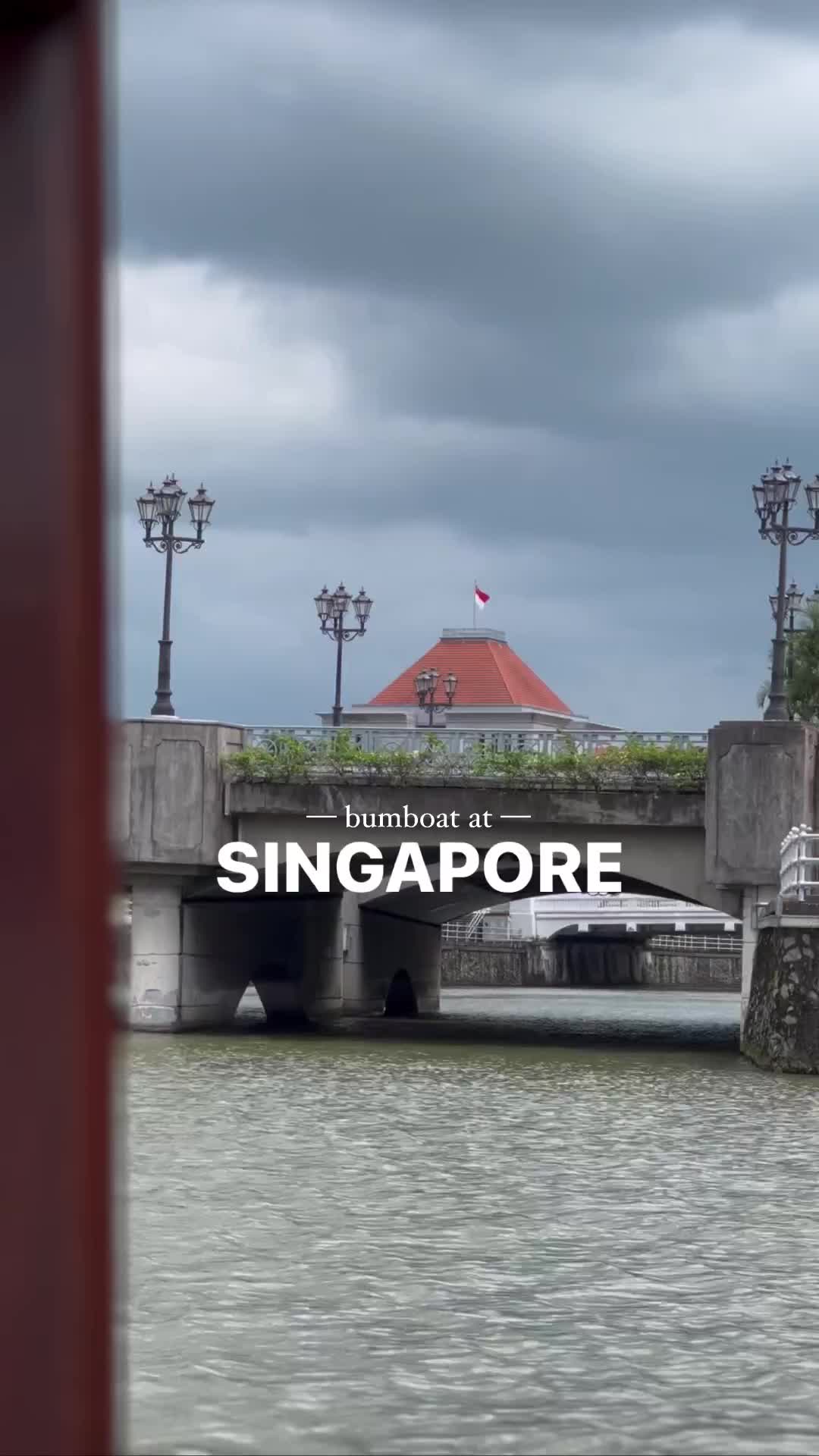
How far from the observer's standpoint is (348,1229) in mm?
10891

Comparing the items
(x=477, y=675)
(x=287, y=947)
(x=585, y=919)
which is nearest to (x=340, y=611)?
(x=287, y=947)

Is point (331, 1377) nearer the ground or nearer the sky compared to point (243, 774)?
nearer the ground

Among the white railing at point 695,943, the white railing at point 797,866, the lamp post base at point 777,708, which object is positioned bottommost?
the white railing at point 695,943

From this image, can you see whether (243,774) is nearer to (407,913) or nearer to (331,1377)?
(407,913)

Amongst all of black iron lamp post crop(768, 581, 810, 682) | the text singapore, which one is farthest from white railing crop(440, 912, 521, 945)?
the text singapore

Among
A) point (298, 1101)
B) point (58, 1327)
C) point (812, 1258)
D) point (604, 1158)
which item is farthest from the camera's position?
point (298, 1101)

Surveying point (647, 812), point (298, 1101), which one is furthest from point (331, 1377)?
point (647, 812)

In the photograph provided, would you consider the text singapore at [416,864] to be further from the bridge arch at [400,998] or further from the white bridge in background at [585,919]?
the white bridge in background at [585,919]

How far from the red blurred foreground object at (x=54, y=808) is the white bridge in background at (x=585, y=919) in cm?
5693

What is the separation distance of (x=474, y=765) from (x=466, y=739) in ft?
3.90

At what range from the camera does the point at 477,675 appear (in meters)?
99.9

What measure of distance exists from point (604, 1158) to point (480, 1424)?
8119 millimetres

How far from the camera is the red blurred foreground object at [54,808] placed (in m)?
2.38

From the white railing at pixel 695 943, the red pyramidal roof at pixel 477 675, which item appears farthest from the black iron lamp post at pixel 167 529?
the red pyramidal roof at pixel 477 675
